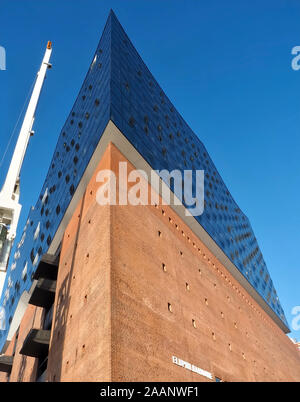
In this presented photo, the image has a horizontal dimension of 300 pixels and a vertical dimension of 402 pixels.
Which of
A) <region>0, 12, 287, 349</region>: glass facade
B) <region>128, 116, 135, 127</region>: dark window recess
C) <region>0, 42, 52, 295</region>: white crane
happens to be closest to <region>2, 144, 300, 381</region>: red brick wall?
<region>128, 116, 135, 127</region>: dark window recess

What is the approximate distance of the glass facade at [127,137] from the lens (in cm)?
2514

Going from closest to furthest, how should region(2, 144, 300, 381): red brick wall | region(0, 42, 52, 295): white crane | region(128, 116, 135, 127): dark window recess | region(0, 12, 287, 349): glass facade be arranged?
region(0, 42, 52, 295): white crane, region(2, 144, 300, 381): red brick wall, region(128, 116, 135, 127): dark window recess, region(0, 12, 287, 349): glass facade

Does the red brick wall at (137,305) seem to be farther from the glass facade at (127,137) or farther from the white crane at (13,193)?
the white crane at (13,193)

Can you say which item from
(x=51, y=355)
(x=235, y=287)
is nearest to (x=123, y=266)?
(x=51, y=355)

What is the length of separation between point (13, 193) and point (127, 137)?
12.0m

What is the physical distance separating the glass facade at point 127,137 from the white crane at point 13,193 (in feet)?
24.3

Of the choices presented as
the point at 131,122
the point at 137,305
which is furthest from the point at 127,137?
the point at 137,305

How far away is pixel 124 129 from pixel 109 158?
303 cm

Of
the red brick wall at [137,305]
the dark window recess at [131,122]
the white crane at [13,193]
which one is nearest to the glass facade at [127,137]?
the dark window recess at [131,122]

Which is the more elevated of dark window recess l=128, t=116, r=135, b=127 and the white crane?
dark window recess l=128, t=116, r=135, b=127

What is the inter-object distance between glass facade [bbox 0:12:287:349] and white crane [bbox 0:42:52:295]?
7.40 m

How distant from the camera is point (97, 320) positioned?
47.4 ft

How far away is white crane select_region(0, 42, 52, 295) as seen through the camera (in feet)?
36.6

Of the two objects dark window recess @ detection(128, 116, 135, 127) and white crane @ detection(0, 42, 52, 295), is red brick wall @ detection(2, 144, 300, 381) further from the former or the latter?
white crane @ detection(0, 42, 52, 295)
